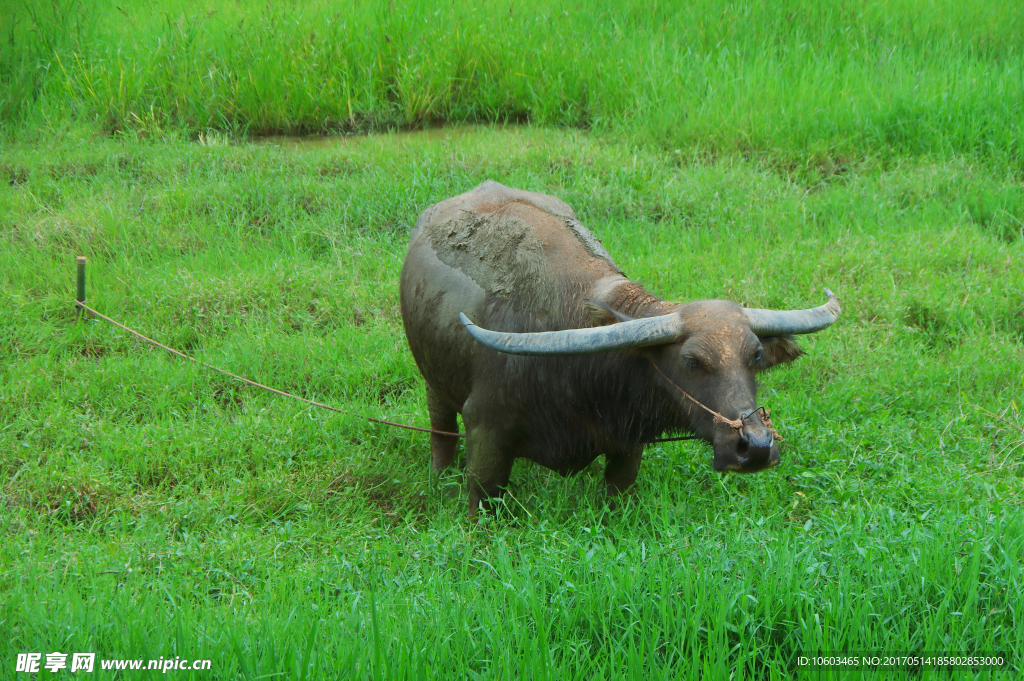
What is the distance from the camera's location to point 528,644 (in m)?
2.38

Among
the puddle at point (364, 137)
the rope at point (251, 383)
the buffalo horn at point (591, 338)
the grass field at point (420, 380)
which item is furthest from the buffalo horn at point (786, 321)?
the puddle at point (364, 137)

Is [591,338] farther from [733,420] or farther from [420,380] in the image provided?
[420,380]

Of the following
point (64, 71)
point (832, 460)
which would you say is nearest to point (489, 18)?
point (64, 71)

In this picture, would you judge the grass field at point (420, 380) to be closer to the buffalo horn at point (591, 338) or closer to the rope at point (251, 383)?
the rope at point (251, 383)

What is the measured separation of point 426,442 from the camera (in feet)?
13.8

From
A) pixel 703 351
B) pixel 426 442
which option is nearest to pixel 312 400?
pixel 426 442

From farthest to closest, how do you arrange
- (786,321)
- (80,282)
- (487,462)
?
(80,282) → (487,462) → (786,321)

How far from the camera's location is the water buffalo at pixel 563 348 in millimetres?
2869

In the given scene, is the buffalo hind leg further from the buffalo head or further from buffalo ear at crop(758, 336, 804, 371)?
buffalo ear at crop(758, 336, 804, 371)

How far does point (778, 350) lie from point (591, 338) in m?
0.83

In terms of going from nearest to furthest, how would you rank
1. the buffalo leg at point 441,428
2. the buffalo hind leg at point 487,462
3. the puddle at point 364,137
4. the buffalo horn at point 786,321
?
the buffalo horn at point 786,321
the buffalo hind leg at point 487,462
the buffalo leg at point 441,428
the puddle at point 364,137

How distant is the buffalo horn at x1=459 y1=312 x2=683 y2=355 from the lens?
2.87 meters

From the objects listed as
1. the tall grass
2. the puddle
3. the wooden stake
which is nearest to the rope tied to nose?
the wooden stake

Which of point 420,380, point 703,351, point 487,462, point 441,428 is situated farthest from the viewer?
point 420,380
